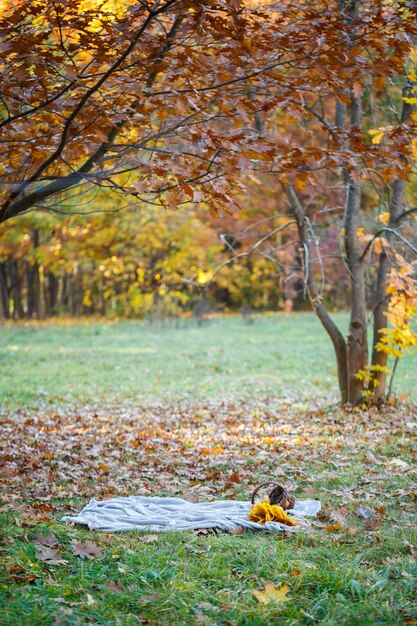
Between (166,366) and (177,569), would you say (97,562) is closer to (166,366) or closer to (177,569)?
(177,569)

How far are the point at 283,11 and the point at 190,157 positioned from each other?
166 centimetres

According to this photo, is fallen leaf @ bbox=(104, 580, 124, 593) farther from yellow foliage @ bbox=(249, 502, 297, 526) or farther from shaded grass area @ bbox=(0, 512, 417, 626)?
yellow foliage @ bbox=(249, 502, 297, 526)

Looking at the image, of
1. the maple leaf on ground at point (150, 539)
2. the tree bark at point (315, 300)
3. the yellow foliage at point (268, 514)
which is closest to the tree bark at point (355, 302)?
the tree bark at point (315, 300)

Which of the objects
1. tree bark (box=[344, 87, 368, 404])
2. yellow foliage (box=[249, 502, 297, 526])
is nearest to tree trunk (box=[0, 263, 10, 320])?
tree bark (box=[344, 87, 368, 404])

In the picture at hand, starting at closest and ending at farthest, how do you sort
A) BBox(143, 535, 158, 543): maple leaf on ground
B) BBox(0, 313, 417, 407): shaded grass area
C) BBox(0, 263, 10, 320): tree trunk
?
1. BBox(143, 535, 158, 543): maple leaf on ground
2. BBox(0, 313, 417, 407): shaded grass area
3. BBox(0, 263, 10, 320): tree trunk

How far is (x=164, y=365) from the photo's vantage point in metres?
14.8

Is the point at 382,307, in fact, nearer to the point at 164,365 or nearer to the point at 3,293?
the point at 164,365

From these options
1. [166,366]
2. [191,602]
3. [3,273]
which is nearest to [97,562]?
[191,602]

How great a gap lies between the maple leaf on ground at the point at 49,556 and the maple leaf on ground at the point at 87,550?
108 millimetres

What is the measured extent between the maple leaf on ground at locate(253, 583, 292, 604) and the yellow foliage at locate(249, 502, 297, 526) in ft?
3.60

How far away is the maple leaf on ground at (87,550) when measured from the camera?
409cm

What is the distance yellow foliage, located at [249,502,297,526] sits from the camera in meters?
4.75

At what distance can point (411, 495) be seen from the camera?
5.39 metres

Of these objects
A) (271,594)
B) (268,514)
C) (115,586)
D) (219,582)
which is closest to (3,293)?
(268,514)
